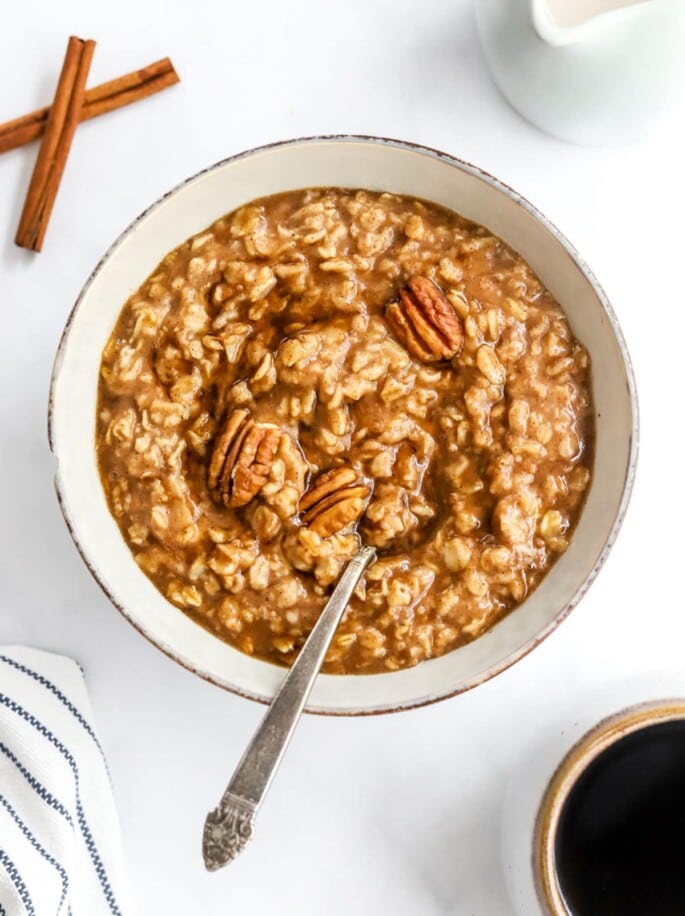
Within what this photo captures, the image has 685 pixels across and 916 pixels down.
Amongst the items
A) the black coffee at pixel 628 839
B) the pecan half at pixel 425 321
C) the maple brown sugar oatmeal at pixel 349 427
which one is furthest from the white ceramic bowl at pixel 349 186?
the black coffee at pixel 628 839

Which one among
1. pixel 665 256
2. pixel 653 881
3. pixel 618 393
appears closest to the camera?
pixel 618 393

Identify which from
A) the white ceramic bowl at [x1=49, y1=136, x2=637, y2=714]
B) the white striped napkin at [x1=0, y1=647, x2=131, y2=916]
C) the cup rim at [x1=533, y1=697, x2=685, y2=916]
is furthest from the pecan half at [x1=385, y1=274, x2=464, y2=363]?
the white striped napkin at [x1=0, y1=647, x2=131, y2=916]

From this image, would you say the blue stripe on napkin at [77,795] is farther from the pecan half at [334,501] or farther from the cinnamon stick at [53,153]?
the cinnamon stick at [53,153]

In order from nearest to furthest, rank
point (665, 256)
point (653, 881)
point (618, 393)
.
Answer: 1. point (618, 393)
2. point (653, 881)
3. point (665, 256)

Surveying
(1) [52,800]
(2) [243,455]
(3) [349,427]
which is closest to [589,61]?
(3) [349,427]

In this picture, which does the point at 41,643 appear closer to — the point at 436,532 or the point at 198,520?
the point at 198,520

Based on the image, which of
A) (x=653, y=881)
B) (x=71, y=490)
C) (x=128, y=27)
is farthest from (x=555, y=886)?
(x=128, y=27)

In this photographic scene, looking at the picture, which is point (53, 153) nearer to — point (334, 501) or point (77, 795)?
point (334, 501)

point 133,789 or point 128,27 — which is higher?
point 128,27
